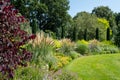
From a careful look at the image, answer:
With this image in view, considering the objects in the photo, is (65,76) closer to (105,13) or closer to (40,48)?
(40,48)

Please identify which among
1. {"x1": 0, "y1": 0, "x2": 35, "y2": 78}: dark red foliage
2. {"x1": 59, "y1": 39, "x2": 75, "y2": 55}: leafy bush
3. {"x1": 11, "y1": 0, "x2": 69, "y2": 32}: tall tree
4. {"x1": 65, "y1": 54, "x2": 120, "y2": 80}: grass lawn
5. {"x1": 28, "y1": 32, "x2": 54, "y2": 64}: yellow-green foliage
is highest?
{"x1": 11, "y1": 0, "x2": 69, "y2": 32}: tall tree

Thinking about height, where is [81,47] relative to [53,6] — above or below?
below

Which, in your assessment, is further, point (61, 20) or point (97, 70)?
point (61, 20)

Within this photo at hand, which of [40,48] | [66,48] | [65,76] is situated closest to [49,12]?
[66,48]

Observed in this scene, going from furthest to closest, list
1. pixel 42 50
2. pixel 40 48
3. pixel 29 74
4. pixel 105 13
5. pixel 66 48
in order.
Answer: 1. pixel 105 13
2. pixel 66 48
3. pixel 42 50
4. pixel 40 48
5. pixel 29 74

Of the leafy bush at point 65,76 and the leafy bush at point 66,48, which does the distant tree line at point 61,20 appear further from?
the leafy bush at point 65,76

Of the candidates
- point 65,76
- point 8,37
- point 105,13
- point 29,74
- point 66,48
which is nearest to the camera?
point 8,37

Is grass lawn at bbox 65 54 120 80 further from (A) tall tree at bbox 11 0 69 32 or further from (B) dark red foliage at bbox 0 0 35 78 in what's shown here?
(A) tall tree at bbox 11 0 69 32

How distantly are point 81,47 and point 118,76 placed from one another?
10788 mm

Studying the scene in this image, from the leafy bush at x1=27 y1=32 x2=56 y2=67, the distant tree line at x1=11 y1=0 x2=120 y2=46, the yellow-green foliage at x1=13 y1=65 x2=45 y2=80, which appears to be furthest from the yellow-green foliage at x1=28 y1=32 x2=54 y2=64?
the distant tree line at x1=11 y1=0 x2=120 y2=46

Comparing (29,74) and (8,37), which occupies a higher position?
(8,37)

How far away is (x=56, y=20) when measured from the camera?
4653 centimetres

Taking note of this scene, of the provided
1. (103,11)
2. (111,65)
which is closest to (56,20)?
(103,11)

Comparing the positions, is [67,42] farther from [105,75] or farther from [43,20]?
[43,20]
